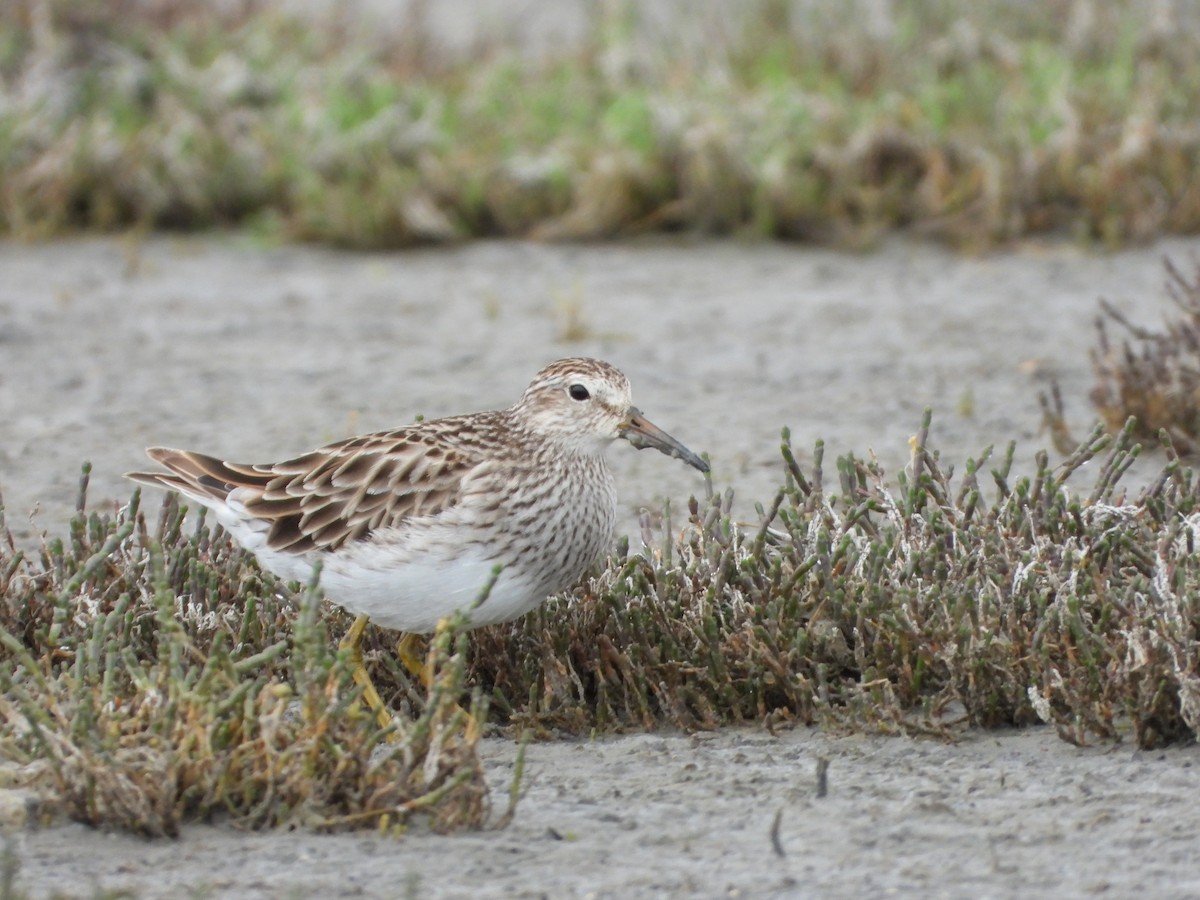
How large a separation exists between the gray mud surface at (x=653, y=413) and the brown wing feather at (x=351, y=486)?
703 millimetres

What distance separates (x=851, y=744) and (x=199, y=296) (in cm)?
611

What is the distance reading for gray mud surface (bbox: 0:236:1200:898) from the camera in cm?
412

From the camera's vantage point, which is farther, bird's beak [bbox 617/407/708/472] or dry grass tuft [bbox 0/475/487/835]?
bird's beak [bbox 617/407/708/472]

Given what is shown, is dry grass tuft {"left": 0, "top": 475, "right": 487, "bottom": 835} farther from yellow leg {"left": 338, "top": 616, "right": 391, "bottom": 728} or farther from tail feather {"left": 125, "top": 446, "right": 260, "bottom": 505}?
tail feather {"left": 125, "top": 446, "right": 260, "bottom": 505}

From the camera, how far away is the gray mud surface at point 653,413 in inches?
162

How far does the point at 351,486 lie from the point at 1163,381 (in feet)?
10.7

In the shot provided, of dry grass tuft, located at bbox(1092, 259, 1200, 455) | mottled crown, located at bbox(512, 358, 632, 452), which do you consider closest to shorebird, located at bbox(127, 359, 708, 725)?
mottled crown, located at bbox(512, 358, 632, 452)

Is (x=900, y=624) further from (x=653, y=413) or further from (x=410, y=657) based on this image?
(x=653, y=413)

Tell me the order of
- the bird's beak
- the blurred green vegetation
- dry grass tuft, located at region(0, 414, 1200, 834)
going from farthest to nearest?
the blurred green vegetation < the bird's beak < dry grass tuft, located at region(0, 414, 1200, 834)

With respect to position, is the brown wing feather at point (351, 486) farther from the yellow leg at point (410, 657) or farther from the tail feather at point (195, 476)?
the yellow leg at point (410, 657)

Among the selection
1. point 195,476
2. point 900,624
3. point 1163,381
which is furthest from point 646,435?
point 1163,381

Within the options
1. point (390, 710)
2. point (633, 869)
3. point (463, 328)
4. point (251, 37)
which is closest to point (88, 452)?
point (463, 328)

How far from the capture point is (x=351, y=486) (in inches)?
207

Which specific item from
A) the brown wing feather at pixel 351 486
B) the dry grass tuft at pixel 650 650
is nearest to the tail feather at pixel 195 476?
the brown wing feather at pixel 351 486
